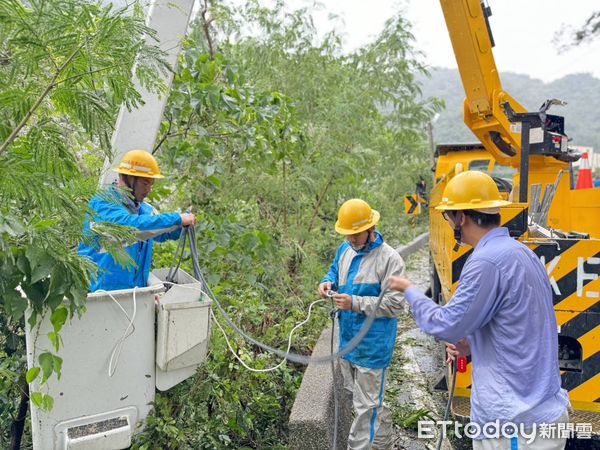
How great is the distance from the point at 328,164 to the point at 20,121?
15.3ft

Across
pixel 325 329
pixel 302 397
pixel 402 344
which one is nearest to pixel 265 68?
pixel 325 329

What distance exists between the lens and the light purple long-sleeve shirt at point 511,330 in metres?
2.31

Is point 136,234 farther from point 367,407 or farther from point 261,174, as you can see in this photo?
point 261,174

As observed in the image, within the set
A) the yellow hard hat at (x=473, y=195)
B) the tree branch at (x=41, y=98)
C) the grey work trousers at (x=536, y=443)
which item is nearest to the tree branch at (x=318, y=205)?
the yellow hard hat at (x=473, y=195)

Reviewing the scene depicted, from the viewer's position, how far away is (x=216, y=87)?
14.1ft

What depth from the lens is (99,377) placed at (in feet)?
9.31

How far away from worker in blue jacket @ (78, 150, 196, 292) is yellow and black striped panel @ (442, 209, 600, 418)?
2356 millimetres

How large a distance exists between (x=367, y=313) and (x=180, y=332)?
1233 millimetres

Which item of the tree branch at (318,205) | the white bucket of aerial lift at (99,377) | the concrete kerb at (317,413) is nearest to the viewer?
the white bucket of aerial lift at (99,377)

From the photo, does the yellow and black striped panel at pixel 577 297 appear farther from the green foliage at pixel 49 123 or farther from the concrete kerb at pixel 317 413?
the green foliage at pixel 49 123

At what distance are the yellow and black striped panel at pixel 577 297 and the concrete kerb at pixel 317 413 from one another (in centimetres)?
166

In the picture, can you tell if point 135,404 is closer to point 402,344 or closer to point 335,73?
point 402,344

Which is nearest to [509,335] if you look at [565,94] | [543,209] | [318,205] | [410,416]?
[410,416]

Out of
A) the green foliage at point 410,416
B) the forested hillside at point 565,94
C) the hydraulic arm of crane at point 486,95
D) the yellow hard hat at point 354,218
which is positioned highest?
the forested hillside at point 565,94
